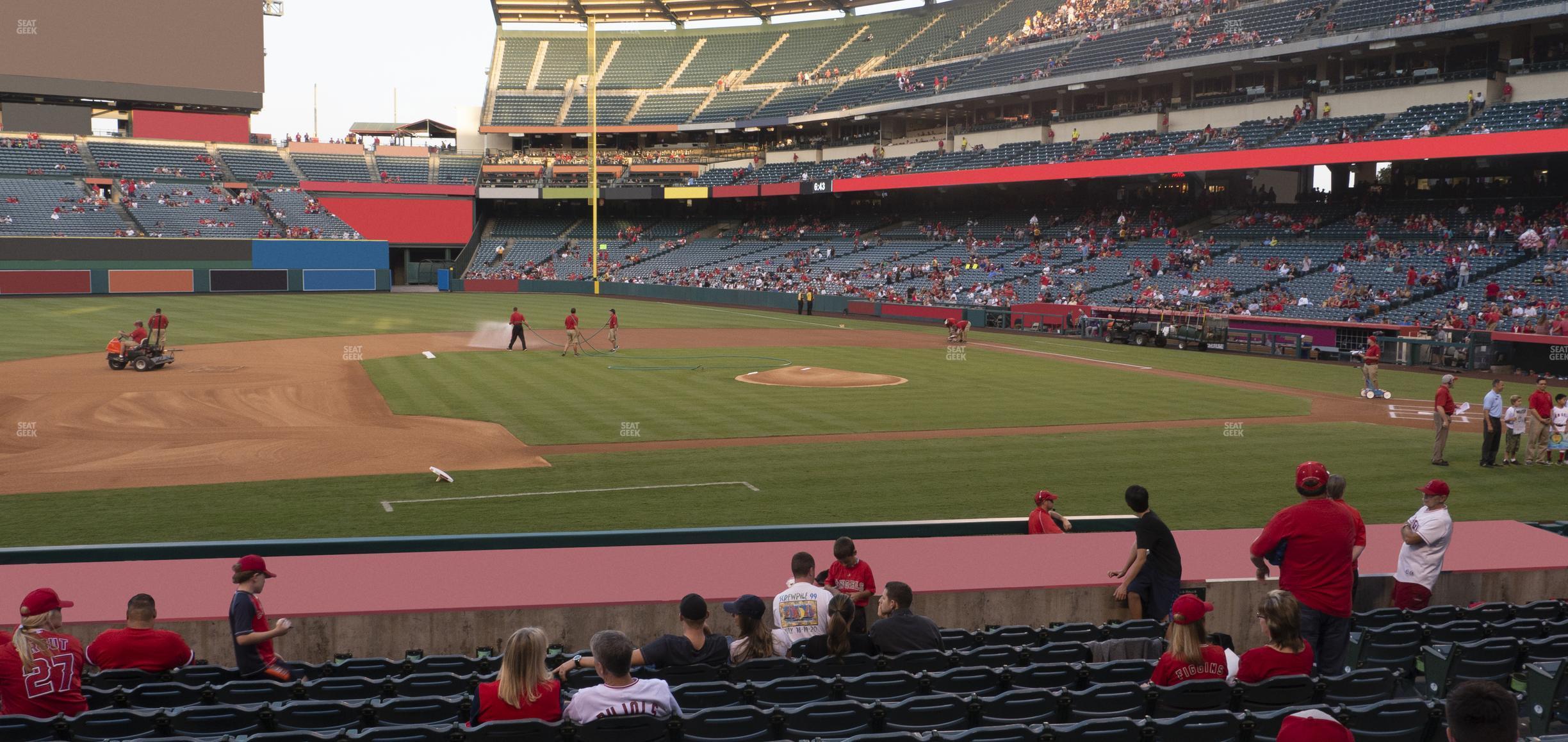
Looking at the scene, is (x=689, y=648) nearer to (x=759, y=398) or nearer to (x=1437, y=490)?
(x=1437, y=490)

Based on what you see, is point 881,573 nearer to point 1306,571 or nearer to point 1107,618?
point 1107,618

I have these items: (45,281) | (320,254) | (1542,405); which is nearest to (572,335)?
(1542,405)

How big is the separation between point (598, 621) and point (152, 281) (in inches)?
2746

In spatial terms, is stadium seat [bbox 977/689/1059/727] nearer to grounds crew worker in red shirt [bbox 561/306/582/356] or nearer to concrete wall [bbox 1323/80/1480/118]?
grounds crew worker in red shirt [bbox 561/306/582/356]

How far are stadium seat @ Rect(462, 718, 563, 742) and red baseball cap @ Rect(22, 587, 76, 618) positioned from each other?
320cm

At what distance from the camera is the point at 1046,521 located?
1297 centimetres

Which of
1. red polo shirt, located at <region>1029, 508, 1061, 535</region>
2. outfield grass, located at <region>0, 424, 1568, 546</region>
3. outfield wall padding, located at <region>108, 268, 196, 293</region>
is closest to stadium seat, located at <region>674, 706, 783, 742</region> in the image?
red polo shirt, located at <region>1029, 508, 1061, 535</region>

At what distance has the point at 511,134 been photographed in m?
97.4

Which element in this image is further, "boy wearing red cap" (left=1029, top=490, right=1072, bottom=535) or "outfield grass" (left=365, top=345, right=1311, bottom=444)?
"outfield grass" (left=365, top=345, right=1311, bottom=444)

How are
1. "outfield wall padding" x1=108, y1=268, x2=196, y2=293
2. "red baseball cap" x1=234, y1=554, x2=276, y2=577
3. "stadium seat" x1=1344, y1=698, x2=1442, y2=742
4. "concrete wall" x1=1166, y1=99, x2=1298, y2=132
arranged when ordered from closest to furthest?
"stadium seat" x1=1344, y1=698, x2=1442, y2=742 → "red baseball cap" x1=234, y1=554, x2=276, y2=577 → "concrete wall" x1=1166, y1=99, x2=1298, y2=132 → "outfield wall padding" x1=108, y1=268, x2=196, y2=293

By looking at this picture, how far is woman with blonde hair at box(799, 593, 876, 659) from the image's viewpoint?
7.84 meters

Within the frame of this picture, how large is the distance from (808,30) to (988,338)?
56.3m

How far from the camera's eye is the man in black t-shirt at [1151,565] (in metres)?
9.26

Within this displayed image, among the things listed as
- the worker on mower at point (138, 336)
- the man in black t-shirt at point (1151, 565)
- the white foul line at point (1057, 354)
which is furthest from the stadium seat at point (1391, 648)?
the worker on mower at point (138, 336)
